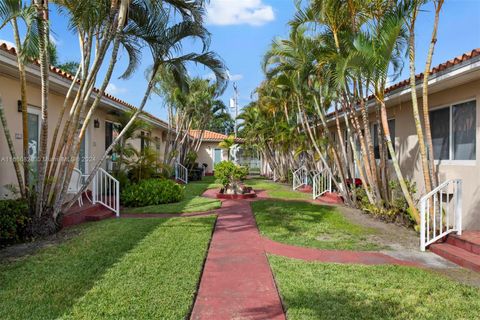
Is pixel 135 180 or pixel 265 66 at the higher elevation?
pixel 265 66

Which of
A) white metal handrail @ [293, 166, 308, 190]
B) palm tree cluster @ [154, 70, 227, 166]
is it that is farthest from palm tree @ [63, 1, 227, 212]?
white metal handrail @ [293, 166, 308, 190]

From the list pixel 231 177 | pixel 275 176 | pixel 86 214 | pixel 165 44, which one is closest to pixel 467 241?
pixel 165 44

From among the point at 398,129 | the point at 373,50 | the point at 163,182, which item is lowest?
the point at 163,182

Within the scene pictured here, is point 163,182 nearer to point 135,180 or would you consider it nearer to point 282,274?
point 135,180

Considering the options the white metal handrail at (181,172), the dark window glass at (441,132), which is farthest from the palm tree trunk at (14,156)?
the white metal handrail at (181,172)

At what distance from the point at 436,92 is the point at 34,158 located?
8761mm

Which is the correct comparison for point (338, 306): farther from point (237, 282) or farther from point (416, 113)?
point (416, 113)

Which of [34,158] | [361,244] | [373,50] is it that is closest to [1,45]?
[34,158]

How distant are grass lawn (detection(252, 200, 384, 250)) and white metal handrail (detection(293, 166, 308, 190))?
5.63m

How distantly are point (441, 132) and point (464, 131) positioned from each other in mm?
683

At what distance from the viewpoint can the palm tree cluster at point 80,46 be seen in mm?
5664

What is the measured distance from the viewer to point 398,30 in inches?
241

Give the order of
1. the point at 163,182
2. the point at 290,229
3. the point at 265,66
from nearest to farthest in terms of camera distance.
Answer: the point at 290,229 < the point at 163,182 < the point at 265,66

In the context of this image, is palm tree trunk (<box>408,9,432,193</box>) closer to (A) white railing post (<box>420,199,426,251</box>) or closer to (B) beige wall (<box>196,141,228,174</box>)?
(A) white railing post (<box>420,199,426,251</box>)
